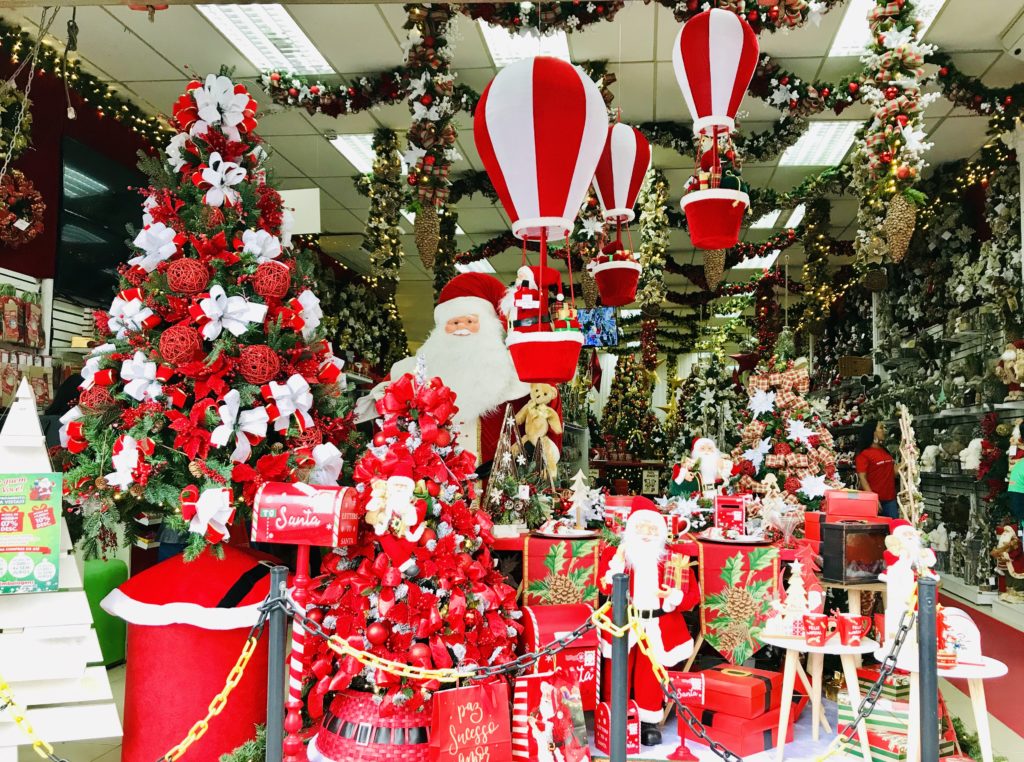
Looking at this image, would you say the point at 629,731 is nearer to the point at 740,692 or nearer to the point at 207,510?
the point at 740,692

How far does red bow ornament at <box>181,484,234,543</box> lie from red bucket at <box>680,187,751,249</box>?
226 cm

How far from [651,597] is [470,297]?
7.44 feet

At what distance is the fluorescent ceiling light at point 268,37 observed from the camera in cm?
541

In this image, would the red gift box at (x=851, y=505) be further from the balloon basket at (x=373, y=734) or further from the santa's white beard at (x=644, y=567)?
the balloon basket at (x=373, y=734)

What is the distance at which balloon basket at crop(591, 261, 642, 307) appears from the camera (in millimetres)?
4219

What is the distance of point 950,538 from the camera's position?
824cm

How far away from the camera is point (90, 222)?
20.0ft

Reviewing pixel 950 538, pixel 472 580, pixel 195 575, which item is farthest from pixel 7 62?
pixel 950 538

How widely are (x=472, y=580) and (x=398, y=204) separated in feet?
14.9

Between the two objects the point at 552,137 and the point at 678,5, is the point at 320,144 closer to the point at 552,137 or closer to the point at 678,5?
the point at 678,5

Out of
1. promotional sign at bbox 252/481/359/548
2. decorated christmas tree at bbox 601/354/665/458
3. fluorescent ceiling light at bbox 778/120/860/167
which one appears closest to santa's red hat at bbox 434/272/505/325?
promotional sign at bbox 252/481/359/548

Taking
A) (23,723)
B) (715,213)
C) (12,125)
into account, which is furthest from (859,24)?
(23,723)

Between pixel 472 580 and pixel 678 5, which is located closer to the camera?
pixel 472 580

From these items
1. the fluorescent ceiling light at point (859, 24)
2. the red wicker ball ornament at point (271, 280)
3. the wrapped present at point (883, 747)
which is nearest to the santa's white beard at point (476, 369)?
the red wicker ball ornament at point (271, 280)
